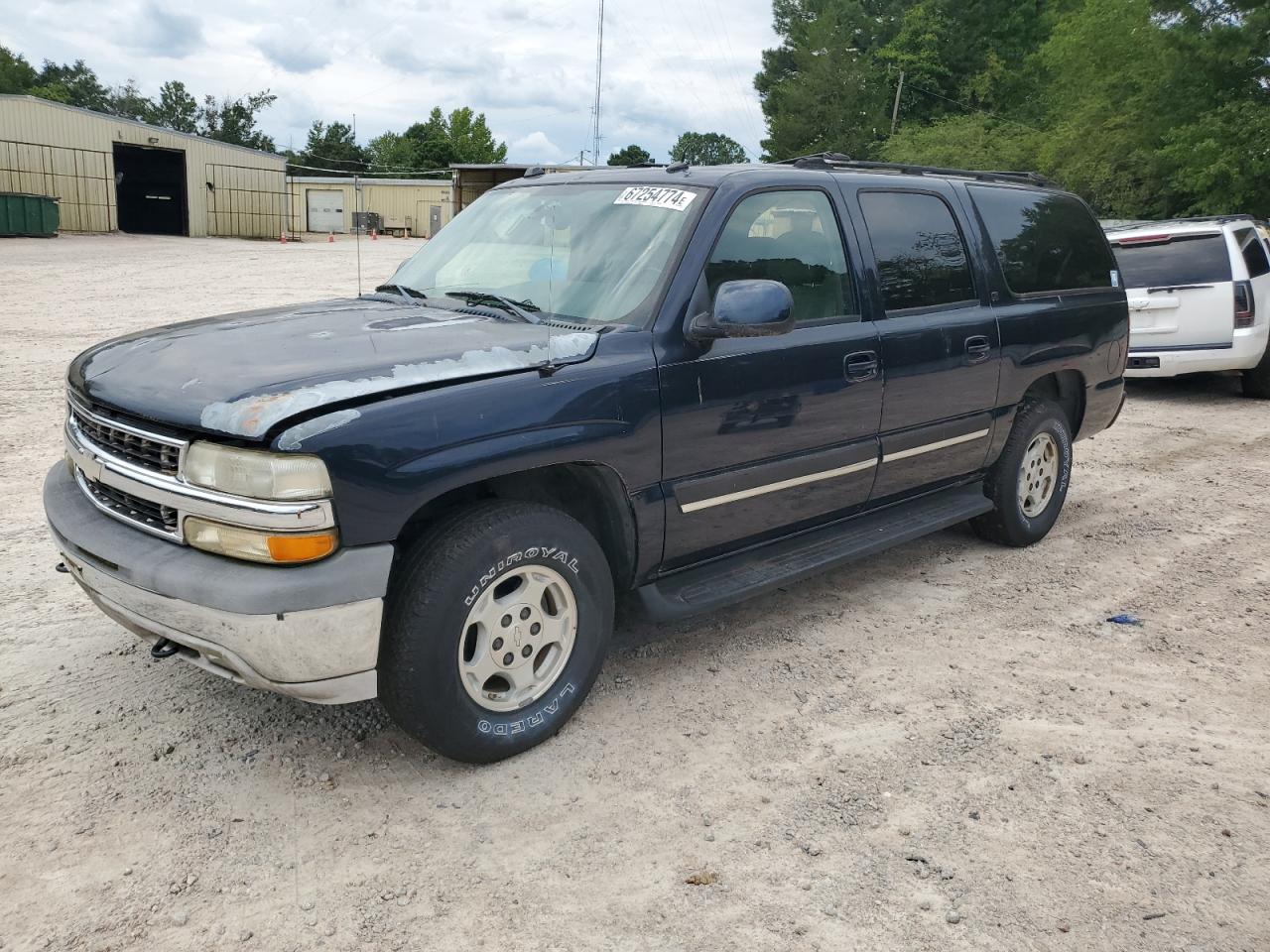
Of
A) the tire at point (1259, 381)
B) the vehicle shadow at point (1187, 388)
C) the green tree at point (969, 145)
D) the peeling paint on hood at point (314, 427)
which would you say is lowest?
the vehicle shadow at point (1187, 388)

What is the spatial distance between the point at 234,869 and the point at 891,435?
10.4 feet

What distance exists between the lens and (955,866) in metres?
2.89

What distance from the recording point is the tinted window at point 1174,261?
33.2 feet

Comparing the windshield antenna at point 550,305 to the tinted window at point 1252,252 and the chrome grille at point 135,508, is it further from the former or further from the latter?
the tinted window at point 1252,252

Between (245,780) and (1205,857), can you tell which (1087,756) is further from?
(245,780)

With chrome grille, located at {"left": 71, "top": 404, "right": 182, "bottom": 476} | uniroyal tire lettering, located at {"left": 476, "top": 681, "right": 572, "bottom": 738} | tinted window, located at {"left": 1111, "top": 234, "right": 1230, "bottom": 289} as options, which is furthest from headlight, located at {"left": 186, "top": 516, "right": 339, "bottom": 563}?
tinted window, located at {"left": 1111, "top": 234, "right": 1230, "bottom": 289}

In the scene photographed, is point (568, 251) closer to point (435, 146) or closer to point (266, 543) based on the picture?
point (266, 543)

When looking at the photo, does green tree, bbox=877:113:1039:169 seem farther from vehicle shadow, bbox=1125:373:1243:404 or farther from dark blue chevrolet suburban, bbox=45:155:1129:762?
dark blue chevrolet suburban, bbox=45:155:1129:762

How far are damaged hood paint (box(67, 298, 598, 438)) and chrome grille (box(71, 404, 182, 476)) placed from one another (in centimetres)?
8

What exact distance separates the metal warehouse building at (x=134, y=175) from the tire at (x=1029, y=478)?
128 ft

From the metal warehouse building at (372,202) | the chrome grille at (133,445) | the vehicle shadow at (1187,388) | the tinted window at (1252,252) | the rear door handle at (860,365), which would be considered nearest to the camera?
the chrome grille at (133,445)

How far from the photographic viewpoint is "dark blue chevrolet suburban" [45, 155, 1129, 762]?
2879mm

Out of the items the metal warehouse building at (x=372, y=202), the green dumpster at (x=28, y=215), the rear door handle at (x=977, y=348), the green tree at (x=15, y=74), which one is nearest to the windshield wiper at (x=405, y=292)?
the rear door handle at (x=977, y=348)

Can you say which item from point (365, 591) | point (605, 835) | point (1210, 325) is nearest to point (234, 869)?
point (365, 591)
